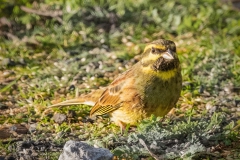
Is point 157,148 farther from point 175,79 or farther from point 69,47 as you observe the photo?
point 69,47

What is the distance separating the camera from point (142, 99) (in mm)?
5406

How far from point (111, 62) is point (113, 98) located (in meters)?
1.67

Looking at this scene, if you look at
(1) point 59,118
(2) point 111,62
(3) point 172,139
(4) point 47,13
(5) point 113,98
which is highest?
(4) point 47,13

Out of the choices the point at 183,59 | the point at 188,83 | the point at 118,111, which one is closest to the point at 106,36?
the point at 183,59

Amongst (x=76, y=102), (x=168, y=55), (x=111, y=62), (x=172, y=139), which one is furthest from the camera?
(x=111, y=62)

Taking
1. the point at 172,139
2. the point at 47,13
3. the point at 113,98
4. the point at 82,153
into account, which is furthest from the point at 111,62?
the point at 82,153

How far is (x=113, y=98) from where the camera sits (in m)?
5.73

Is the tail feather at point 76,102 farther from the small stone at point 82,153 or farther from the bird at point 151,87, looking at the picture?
the small stone at point 82,153

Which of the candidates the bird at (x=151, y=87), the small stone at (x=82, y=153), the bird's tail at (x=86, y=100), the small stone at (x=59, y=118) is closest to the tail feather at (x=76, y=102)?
the bird's tail at (x=86, y=100)

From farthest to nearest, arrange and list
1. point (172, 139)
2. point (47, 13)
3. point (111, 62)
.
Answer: point (47, 13) < point (111, 62) < point (172, 139)

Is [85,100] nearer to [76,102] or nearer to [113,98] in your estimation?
[76,102]

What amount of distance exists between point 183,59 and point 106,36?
1287mm

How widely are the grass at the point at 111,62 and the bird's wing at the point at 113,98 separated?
0.47ft

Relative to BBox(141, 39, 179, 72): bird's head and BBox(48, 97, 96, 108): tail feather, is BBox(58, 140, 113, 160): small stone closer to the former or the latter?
BBox(141, 39, 179, 72): bird's head
